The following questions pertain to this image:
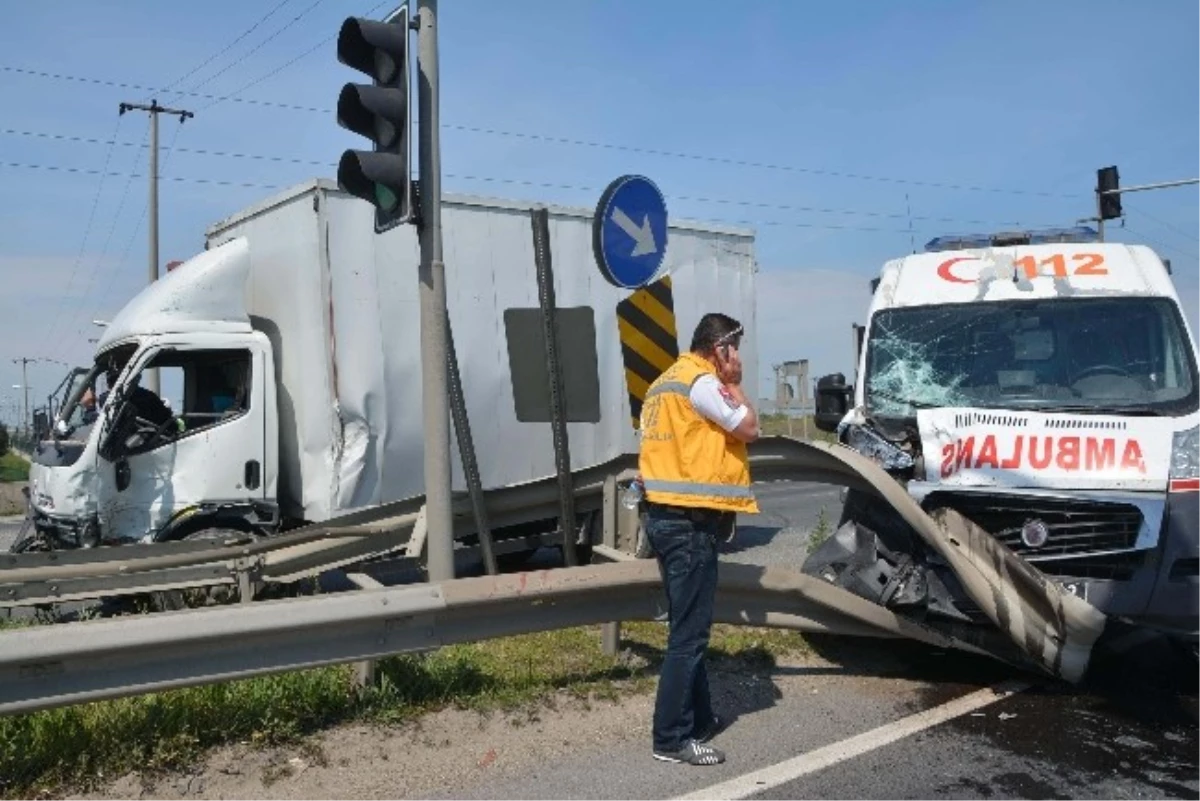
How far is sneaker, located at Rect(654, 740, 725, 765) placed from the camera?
451 centimetres

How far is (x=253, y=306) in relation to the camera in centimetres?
887

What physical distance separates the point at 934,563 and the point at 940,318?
6.75 feet

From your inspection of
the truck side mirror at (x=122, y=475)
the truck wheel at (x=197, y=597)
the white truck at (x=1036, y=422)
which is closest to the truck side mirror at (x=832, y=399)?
the white truck at (x=1036, y=422)

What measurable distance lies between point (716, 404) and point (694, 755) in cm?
152

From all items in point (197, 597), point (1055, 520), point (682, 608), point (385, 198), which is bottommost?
point (197, 597)

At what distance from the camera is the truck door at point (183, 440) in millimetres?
7934

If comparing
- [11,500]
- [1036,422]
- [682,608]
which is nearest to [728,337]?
[682,608]

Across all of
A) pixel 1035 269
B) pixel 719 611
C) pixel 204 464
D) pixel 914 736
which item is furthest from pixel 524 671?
pixel 1035 269

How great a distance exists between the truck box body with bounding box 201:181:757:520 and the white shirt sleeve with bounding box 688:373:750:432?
9.85ft

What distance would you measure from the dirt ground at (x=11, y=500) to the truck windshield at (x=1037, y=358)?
1739cm

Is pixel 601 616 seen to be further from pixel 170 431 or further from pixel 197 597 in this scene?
pixel 170 431

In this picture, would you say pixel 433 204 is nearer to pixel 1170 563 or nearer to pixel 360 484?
pixel 360 484

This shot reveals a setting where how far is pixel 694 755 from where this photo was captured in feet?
14.8

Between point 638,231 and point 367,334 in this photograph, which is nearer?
point 638,231
